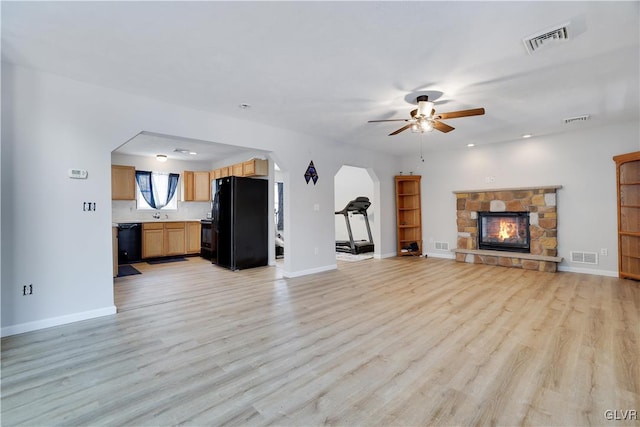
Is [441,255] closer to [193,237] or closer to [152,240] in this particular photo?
[193,237]

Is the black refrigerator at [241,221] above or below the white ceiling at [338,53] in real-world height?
below

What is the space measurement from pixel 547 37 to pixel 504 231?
179 inches

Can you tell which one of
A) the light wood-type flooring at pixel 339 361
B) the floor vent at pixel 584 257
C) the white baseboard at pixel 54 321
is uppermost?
the floor vent at pixel 584 257

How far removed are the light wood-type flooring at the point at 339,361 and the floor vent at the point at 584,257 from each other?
1082 mm

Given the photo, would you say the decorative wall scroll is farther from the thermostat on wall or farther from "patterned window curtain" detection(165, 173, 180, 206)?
"patterned window curtain" detection(165, 173, 180, 206)

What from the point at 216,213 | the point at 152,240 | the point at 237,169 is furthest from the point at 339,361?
the point at 152,240

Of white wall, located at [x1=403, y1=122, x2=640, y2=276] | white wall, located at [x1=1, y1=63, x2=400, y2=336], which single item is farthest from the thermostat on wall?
white wall, located at [x1=403, y1=122, x2=640, y2=276]

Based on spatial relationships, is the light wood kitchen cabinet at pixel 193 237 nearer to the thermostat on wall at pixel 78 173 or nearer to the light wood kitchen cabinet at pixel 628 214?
the thermostat on wall at pixel 78 173

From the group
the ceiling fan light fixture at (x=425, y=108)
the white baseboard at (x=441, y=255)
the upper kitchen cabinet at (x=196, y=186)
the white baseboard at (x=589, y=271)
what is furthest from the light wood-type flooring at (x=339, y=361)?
the upper kitchen cabinet at (x=196, y=186)

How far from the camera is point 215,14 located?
2.10 meters

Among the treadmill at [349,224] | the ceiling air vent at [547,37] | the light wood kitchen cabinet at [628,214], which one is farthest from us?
the treadmill at [349,224]

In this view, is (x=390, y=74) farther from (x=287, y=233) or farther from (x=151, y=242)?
(x=151, y=242)

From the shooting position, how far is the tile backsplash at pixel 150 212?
7.07m

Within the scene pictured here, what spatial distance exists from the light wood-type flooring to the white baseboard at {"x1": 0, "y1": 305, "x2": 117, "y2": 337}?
10 cm
